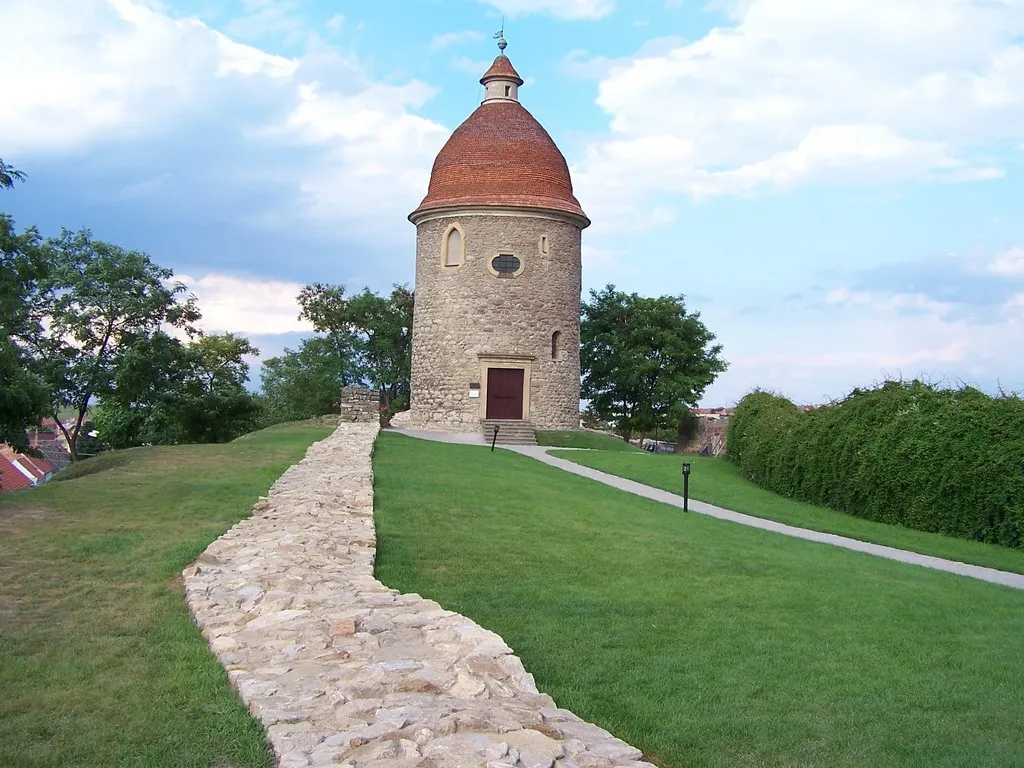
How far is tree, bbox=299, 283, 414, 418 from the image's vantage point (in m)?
46.9

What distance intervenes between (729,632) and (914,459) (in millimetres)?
10512

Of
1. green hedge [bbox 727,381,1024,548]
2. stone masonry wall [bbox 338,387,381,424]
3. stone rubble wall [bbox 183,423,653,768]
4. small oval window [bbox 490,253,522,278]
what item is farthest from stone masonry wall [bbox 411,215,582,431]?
stone rubble wall [bbox 183,423,653,768]

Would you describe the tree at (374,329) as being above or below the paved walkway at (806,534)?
above

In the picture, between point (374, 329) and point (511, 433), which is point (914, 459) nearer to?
point (511, 433)

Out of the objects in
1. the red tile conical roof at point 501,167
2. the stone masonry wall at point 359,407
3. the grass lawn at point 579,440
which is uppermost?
the red tile conical roof at point 501,167

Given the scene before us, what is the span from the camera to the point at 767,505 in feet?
61.6

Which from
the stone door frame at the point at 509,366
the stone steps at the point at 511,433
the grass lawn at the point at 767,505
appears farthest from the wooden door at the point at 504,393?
the grass lawn at the point at 767,505

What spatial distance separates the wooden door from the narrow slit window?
416 cm

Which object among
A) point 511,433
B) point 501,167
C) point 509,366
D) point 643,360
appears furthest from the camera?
point 643,360

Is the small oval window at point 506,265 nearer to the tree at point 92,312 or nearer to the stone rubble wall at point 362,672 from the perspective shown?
the tree at point 92,312

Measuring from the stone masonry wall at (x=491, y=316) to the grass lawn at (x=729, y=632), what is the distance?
2080cm

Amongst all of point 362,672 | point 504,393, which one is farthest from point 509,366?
point 362,672

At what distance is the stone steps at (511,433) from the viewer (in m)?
32.7

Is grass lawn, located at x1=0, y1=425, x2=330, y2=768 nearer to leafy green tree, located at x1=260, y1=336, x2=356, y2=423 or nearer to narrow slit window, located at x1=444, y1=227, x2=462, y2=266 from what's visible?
narrow slit window, located at x1=444, y1=227, x2=462, y2=266
